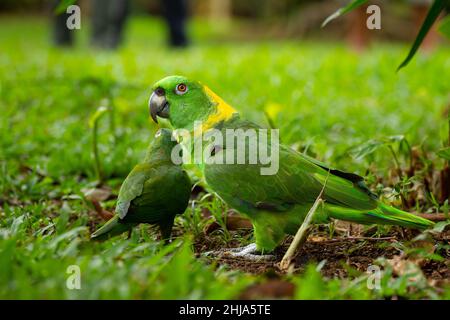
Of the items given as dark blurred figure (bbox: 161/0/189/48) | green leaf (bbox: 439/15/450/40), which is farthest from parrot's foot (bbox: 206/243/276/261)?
dark blurred figure (bbox: 161/0/189/48)

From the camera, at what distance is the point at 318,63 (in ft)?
23.8

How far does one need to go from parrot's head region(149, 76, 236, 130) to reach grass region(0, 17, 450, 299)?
414 millimetres

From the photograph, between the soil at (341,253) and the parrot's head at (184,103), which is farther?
the parrot's head at (184,103)

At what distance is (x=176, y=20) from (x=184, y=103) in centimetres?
740

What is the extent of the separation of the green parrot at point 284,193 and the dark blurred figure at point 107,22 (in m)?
6.61

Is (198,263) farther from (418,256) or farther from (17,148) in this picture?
(17,148)

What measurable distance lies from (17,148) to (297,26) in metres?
12.8

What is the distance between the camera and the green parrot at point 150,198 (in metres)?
2.26

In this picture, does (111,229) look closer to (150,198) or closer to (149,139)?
(150,198)

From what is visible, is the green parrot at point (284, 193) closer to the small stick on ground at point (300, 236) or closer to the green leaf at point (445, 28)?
the small stick on ground at point (300, 236)

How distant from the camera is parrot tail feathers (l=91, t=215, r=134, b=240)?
2238 millimetres

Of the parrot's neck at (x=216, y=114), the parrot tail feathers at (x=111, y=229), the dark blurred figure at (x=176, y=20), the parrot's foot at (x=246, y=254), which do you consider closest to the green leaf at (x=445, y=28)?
the parrot's neck at (x=216, y=114)

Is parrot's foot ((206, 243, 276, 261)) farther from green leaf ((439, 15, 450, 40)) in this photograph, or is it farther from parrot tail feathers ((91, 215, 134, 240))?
green leaf ((439, 15, 450, 40))
